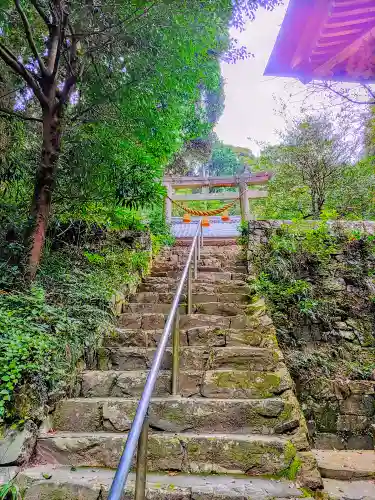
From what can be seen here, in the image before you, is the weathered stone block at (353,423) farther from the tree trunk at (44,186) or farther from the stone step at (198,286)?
the tree trunk at (44,186)

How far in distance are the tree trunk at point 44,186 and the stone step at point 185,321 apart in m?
0.97

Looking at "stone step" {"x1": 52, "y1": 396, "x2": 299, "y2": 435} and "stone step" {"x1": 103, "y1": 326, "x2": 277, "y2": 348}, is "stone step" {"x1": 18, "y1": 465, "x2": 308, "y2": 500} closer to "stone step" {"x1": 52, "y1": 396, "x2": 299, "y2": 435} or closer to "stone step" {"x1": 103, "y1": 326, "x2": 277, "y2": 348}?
"stone step" {"x1": 52, "y1": 396, "x2": 299, "y2": 435}

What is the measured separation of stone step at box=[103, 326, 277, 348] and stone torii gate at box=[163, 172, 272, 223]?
4906 millimetres

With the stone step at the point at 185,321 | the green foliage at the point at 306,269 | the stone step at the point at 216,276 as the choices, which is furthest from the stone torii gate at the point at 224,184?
the stone step at the point at 185,321

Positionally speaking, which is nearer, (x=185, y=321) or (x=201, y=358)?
(x=201, y=358)

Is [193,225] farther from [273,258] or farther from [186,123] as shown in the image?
[273,258]

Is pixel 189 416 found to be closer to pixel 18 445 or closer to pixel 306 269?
pixel 18 445

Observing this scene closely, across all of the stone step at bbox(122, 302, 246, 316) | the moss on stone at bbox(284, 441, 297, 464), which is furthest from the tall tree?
the moss on stone at bbox(284, 441, 297, 464)

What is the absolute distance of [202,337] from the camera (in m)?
2.69

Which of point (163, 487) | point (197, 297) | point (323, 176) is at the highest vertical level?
point (323, 176)

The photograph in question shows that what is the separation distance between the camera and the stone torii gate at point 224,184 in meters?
7.64

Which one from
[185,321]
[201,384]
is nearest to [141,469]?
[201,384]

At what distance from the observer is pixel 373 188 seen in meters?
5.27

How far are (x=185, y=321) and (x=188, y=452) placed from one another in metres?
1.33
